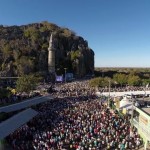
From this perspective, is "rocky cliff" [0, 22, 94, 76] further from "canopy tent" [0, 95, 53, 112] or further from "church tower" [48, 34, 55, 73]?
"canopy tent" [0, 95, 53, 112]

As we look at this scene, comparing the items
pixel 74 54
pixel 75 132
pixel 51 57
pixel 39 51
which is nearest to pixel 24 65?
pixel 51 57

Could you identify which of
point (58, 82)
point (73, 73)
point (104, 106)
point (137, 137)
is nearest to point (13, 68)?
point (58, 82)

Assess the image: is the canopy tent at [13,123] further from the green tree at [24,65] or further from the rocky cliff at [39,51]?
the rocky cliff at [39,51]

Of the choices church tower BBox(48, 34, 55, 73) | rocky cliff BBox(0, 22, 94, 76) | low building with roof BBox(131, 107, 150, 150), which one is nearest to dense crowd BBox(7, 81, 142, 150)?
low building with roof BBox(131, 107, 150, 150)

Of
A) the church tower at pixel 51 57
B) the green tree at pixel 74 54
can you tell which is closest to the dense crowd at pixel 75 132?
the church tower at pixel 51 57

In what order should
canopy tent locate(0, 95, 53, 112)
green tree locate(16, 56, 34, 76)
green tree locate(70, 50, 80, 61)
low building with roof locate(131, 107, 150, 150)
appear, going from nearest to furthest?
low building with roof locate(131, 107, 150, 150), canopy tent locate(0, 95, 53, 112), green tree locate(16, 56, 34, 76), green tree locate(70, 50, 80, 61)

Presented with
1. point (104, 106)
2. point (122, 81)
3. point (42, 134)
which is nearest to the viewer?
point (42, 134)

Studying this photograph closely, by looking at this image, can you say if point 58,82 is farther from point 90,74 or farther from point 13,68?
point 90,74
